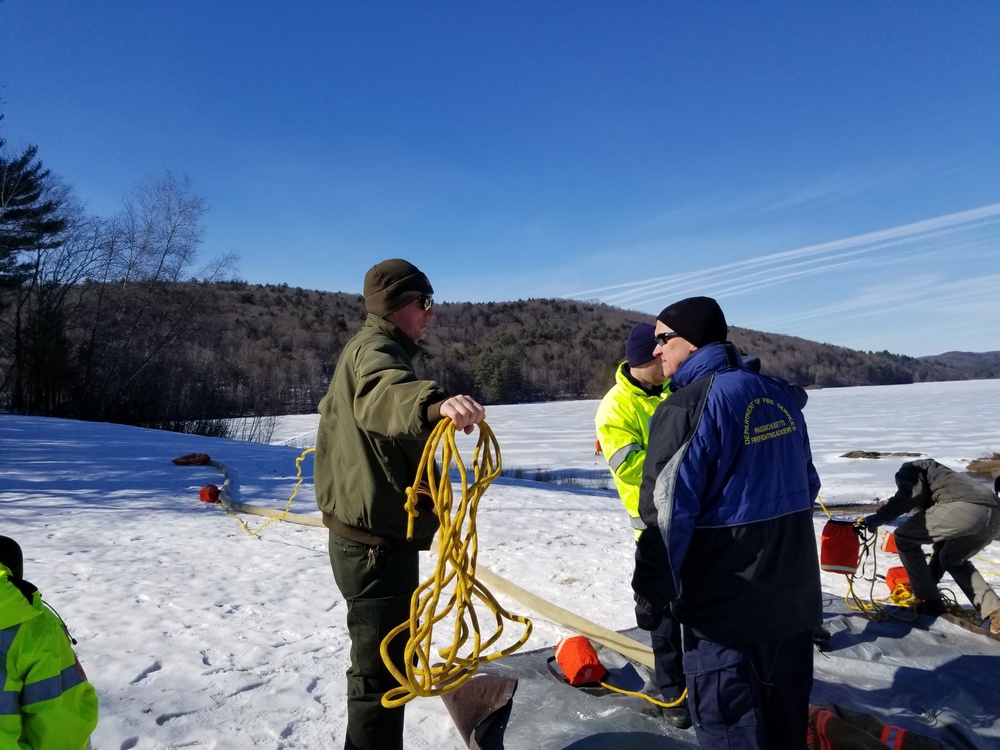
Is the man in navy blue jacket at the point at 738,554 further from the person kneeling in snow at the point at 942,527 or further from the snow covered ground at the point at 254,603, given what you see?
the person kneeling in snow at the point at 942,527

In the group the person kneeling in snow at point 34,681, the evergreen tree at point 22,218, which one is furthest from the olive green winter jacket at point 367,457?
the evergreen tree at point 22,218

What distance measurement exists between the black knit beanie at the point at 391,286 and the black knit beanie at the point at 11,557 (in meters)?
1.32

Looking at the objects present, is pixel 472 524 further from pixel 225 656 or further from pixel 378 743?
pixel 225 656

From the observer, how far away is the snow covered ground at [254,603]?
302 cm

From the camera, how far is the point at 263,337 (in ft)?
279

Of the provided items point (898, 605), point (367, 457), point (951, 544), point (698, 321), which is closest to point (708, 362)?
point (698, 321)

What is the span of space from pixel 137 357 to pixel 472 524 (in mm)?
27932

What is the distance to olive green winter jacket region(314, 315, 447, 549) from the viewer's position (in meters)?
1.96

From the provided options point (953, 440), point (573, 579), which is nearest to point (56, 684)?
point (573, 579)

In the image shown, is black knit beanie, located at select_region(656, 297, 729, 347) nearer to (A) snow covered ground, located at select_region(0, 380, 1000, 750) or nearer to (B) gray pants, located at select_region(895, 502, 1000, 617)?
(A) snow covered ground, located at select_region(0, 380, 1000, 750)

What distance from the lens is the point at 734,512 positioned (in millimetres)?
2051

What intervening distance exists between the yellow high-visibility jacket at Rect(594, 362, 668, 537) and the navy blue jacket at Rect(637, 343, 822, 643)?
985 millimetres

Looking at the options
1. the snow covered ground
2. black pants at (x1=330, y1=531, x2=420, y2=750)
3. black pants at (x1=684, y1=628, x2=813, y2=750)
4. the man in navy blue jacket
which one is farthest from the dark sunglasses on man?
the snow covered ground

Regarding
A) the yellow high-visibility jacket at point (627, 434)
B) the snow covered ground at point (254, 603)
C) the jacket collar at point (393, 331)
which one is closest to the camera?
the jacket collar at point (393, 331)
